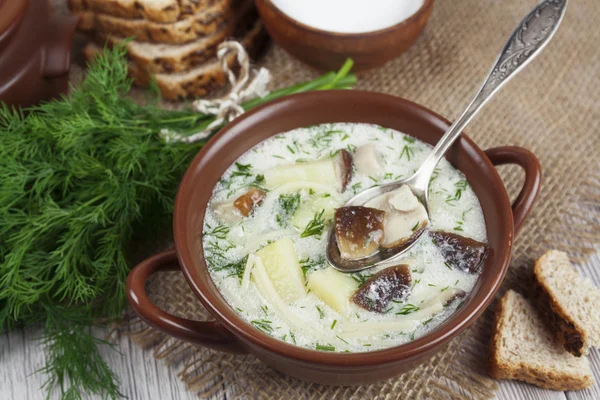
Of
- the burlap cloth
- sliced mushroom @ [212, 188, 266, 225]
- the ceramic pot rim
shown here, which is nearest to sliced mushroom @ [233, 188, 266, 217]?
sliced mushroom @ [212, 188, 266, 225]

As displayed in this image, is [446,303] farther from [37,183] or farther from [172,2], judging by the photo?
[172,2]

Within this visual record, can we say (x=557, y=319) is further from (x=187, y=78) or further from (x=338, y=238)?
(x=187, y=78)

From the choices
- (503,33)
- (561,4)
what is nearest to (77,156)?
(561,4)

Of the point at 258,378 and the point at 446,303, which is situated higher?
the point at 446,303

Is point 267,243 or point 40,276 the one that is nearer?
→ point 267,243

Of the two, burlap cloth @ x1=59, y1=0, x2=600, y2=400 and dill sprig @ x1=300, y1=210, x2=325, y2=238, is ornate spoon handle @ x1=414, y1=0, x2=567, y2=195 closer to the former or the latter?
dill sprig @ x1=300, y1=210, x2=325, y2=238

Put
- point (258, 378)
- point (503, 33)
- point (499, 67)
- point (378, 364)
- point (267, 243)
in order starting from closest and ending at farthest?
point (378, 364)
point (267, 243)
point (258, 378)
point (499, 67)
point (503, 33)

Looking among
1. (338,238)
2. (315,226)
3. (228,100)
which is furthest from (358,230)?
(228,100)
